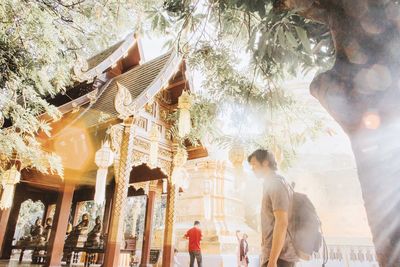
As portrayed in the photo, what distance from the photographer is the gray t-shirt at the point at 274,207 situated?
8.28ft

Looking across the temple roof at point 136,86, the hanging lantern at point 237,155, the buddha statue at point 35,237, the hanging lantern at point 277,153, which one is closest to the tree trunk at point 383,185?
the hanging lantern at point 237,155

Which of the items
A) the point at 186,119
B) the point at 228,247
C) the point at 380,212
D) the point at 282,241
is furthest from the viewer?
the point at 228,247

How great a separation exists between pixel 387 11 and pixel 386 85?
0.52 metres

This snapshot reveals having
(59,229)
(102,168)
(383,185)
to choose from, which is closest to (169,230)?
(102,168)

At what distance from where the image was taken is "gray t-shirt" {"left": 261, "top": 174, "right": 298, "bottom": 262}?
2523 millimetres

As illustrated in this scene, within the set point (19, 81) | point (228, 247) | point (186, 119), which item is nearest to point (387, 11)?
point (186, 119)

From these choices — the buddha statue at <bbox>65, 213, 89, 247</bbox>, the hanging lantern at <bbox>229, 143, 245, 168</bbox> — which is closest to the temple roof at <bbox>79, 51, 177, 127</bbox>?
the hanging lantern at <bbox>229, 143, 245, 168</bbox>

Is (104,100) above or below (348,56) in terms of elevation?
above

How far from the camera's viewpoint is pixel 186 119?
5520 millimetres

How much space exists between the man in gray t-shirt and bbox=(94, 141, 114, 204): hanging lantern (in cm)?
411

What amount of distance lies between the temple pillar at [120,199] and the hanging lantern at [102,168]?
0.25 meters

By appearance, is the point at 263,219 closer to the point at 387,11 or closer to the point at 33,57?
the point at 387,11

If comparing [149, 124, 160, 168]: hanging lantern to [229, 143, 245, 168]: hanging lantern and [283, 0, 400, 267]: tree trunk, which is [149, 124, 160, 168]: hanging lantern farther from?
[283, 0, 400, 267]: tree trunk

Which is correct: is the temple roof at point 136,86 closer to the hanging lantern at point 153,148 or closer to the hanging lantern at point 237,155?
the hanging lantern at point 153,148
